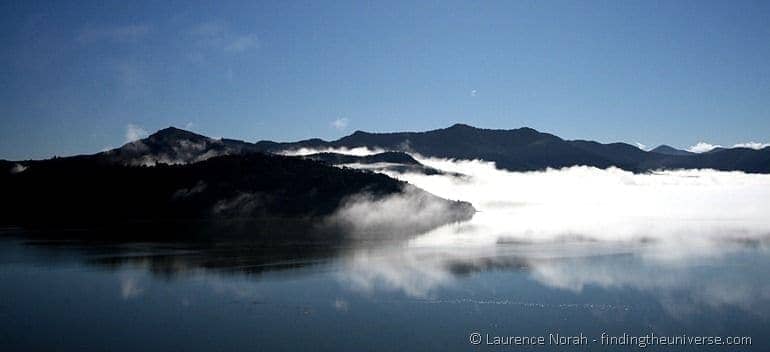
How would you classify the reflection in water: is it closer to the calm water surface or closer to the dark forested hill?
the calm water surface

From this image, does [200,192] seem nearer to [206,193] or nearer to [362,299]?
[206,193]

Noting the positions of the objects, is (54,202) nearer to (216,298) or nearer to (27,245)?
(27,245)

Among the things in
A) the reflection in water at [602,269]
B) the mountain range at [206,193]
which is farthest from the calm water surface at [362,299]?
the mountain range at [206,193]

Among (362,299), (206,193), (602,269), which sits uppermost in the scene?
(206,193)

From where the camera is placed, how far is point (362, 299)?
41.4 meters

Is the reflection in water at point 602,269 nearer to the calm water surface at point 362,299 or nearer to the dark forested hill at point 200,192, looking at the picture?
the calm water surface at point 362,299

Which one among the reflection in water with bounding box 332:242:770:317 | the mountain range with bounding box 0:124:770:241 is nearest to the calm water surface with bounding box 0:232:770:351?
the reflection in water with bounding box 332:242:770:317

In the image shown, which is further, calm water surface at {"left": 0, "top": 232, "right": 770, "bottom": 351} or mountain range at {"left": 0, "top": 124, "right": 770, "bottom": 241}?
mountain range at {"left": 0, "top": 124, "right": 770, "bottom": 241}

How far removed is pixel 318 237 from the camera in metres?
94.4

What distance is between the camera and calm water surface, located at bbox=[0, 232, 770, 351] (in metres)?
31.2

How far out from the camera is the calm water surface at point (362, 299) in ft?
102

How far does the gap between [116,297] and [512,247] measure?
50365 millimetres

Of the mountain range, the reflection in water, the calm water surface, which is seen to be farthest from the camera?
the mountain range

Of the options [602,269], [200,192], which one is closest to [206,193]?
[200,192]
